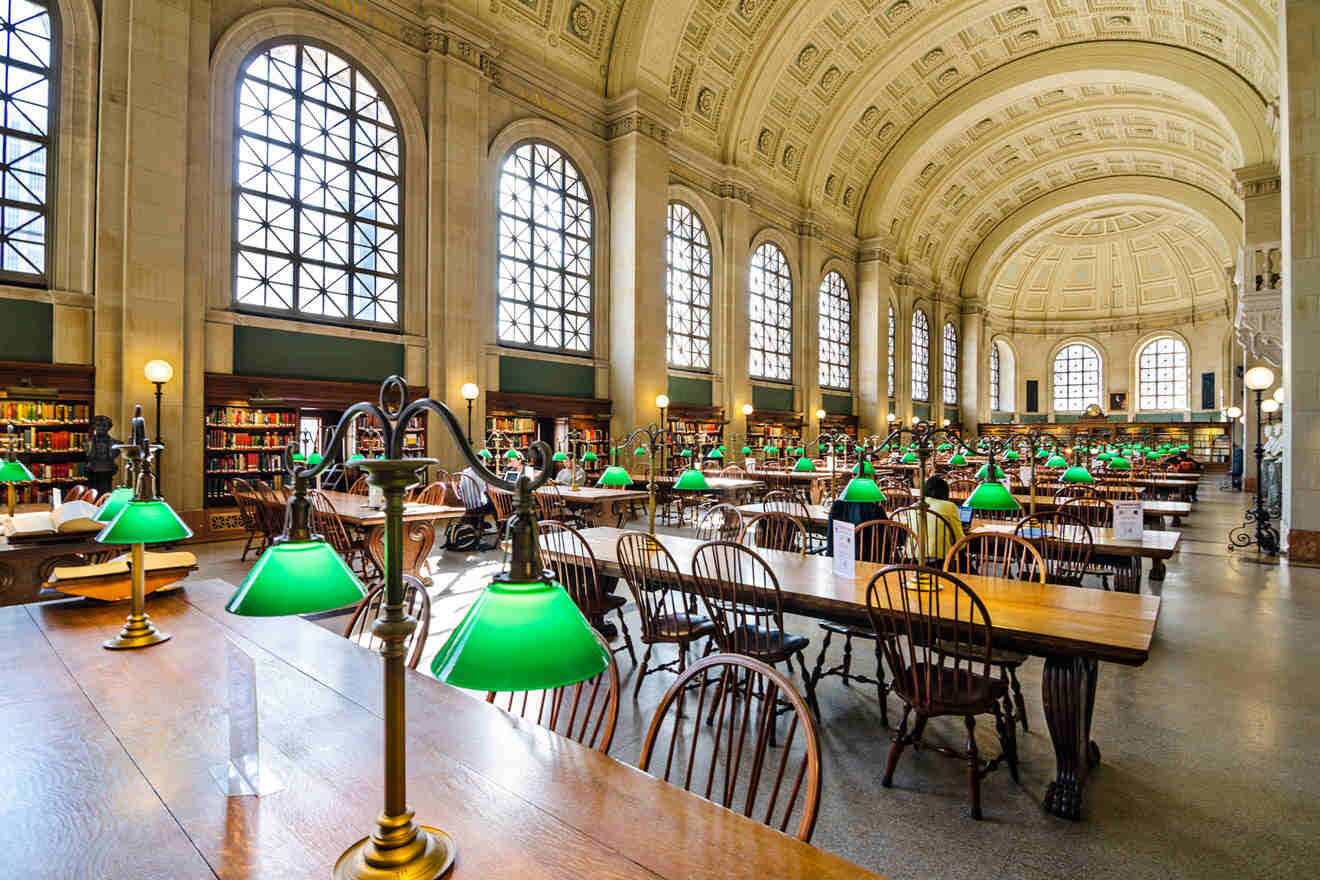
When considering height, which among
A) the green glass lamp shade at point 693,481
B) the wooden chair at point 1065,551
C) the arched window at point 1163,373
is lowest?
the wooden chair at point 1065,551

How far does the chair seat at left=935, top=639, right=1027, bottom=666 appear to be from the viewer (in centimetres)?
311

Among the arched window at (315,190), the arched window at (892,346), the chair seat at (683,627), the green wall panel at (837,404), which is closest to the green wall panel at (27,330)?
the arched window at (315,190)

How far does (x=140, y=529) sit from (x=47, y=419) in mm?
9008

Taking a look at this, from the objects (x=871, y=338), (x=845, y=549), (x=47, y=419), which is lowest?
(x=845, y=549)

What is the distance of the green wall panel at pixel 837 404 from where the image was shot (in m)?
23.5

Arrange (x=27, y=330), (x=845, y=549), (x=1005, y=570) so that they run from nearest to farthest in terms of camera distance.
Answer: (x=845, y=549), (x=1005, y=570), (x=27, y=330)

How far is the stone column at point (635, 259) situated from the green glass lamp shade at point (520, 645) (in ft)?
47.6

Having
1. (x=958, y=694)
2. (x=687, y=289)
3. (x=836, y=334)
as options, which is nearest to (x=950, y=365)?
(x=836, y=334)

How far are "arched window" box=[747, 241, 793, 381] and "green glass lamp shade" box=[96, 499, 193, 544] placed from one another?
1816 cm

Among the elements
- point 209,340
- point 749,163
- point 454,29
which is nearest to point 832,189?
point 749,163

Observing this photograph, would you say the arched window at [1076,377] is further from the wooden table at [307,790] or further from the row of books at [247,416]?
the wooden table at [307,790]

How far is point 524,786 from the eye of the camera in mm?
1534

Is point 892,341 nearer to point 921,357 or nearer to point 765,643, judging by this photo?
point 921,357

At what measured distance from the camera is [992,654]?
344 centimetres
